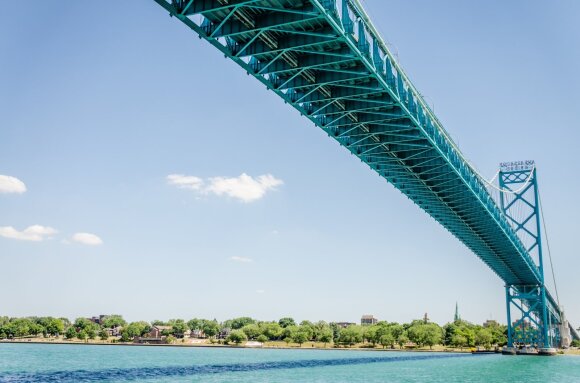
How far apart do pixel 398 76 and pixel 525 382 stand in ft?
82.8

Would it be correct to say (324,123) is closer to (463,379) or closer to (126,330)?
(463,379)

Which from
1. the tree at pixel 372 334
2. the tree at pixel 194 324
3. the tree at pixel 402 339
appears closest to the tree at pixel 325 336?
the tree at pixel 372 334

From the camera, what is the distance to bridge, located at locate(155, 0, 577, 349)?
22266 millimetres

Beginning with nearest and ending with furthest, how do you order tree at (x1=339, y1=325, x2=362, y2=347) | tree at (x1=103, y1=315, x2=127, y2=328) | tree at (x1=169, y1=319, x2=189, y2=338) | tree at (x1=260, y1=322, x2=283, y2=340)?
tree at (x1=339, y1=325, x2=362, y2=347), tree at (x1=260, y1=322, x2=283, y2=340), tree at (x1=169, y1=319, x2=189, y2=338), tree at (x1=103, y1=315, x2=127, y2=328)

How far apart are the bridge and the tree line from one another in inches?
2948

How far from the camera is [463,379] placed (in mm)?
42594

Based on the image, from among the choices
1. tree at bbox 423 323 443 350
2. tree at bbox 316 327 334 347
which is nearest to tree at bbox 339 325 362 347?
tree at bbox 316 327 334 347

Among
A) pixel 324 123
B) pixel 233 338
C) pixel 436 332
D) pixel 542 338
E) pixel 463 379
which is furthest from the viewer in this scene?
pixel 233 338

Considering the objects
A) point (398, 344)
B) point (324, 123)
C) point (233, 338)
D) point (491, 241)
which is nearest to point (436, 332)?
point (398, 344)

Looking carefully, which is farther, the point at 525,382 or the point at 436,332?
the point at 436,332

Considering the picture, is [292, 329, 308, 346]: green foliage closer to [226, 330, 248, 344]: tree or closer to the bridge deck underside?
[226, 330, 248, 344]: tree

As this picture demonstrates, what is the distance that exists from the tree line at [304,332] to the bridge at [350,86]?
74882mm

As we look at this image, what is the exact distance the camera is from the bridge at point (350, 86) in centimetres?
2227

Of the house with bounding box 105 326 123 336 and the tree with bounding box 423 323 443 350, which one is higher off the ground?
the tree with bounding box 423 323 443 350
